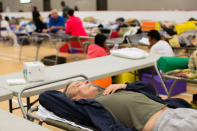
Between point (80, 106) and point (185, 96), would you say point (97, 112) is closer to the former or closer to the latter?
point (80, 106)

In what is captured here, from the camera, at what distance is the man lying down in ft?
5.70

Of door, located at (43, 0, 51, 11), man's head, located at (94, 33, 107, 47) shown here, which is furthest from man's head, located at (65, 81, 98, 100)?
door, located at (43, 0, 51, 11)

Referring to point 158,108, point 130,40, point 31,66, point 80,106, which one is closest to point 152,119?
point 158,108

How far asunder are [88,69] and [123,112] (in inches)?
44.9


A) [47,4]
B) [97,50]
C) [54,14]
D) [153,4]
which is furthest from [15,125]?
[47,4]

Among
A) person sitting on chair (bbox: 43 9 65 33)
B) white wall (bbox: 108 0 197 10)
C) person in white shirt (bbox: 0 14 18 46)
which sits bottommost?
person in white shirt (bbox: 0 14 18 46)

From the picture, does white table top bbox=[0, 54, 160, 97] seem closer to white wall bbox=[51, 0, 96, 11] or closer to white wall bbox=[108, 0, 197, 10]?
white wall bbox=[108, 0, 197, 10]

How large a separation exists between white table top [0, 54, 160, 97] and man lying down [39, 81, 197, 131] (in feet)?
1.58

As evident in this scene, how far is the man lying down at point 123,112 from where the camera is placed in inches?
68.4

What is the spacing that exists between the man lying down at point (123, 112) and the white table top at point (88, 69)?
1.58 ft

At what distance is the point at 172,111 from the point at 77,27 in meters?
4.99

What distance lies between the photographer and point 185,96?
429 cm

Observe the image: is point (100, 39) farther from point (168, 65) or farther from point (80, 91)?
point (80, 91)

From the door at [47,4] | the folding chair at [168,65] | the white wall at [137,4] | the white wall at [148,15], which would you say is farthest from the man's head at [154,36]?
the door at [47,4]
